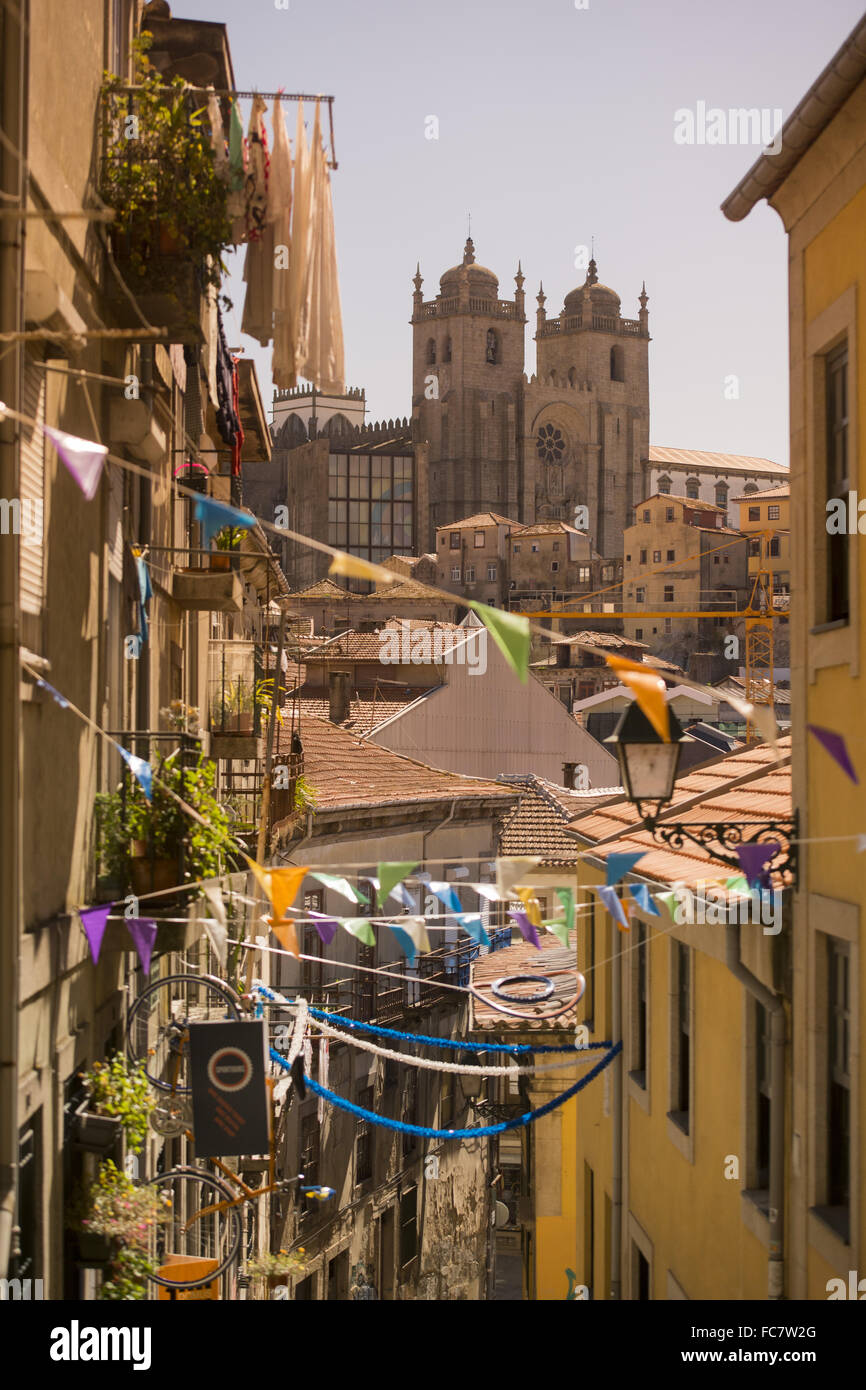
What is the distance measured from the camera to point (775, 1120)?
8781 mm

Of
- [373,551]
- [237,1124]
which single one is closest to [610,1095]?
[237,1124]

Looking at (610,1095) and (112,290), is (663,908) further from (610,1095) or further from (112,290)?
(112,290)

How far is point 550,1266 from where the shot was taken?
19.7m

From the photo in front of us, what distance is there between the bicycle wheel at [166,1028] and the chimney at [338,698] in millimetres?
21325

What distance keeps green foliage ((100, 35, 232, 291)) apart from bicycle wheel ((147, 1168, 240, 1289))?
5.45 metres

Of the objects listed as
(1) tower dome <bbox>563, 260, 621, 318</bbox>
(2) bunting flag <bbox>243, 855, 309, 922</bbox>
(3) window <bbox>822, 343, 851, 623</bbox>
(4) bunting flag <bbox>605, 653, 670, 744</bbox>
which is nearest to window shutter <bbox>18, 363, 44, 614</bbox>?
(2) bunting flag <bbox>243, 855, 309, 922</bbox>

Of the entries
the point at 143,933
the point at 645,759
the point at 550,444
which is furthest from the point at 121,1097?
the point at 550,444

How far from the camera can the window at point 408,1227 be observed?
29.3 meters

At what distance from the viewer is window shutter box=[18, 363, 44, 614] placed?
23.5 feet

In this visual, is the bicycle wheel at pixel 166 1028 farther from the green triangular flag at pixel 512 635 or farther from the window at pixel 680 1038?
the green triangular flag at pixel 512 635

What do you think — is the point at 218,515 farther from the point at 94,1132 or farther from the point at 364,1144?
the point at 364,1144

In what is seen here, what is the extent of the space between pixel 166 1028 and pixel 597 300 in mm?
127161

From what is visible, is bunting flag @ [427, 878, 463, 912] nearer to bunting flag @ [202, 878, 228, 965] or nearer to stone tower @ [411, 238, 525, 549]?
bunting flag @ [202, 878, 228, 965]

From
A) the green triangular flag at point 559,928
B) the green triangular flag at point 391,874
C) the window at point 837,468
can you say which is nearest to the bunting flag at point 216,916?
the green triangular flag at point 391,874
